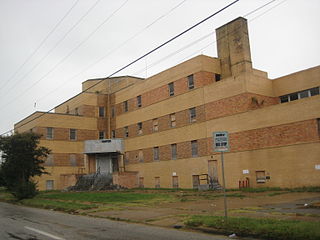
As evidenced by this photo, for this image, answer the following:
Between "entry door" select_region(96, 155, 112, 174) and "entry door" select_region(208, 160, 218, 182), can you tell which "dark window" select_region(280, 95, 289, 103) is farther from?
"entry door" select_region(96, 155, 112, 174)

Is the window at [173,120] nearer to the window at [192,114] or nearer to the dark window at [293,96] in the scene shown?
the window at [192,114]

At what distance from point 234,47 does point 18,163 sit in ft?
76.5

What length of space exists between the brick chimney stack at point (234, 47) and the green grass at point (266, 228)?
25964 millimetres

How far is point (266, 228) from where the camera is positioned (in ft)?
31.9

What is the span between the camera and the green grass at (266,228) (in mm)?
8898

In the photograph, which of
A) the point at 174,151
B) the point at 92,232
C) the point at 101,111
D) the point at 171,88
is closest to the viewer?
the point at 92,232

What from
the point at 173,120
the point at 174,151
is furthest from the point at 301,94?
the point at 174,151

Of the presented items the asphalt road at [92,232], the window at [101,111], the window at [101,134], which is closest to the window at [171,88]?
the window at [101,111]

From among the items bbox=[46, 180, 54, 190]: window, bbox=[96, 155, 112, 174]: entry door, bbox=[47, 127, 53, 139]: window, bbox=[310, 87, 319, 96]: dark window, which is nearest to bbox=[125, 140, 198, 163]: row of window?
bbox=[96, 155, 112, 174]: entry door

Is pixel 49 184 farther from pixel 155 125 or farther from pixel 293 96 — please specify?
pixel 293 96

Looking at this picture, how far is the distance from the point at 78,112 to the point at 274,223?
1695 inches

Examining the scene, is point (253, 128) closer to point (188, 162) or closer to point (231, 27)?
point (188, 162)

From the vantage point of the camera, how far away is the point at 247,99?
32.1 m

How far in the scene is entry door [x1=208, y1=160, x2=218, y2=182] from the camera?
34.0 metres
